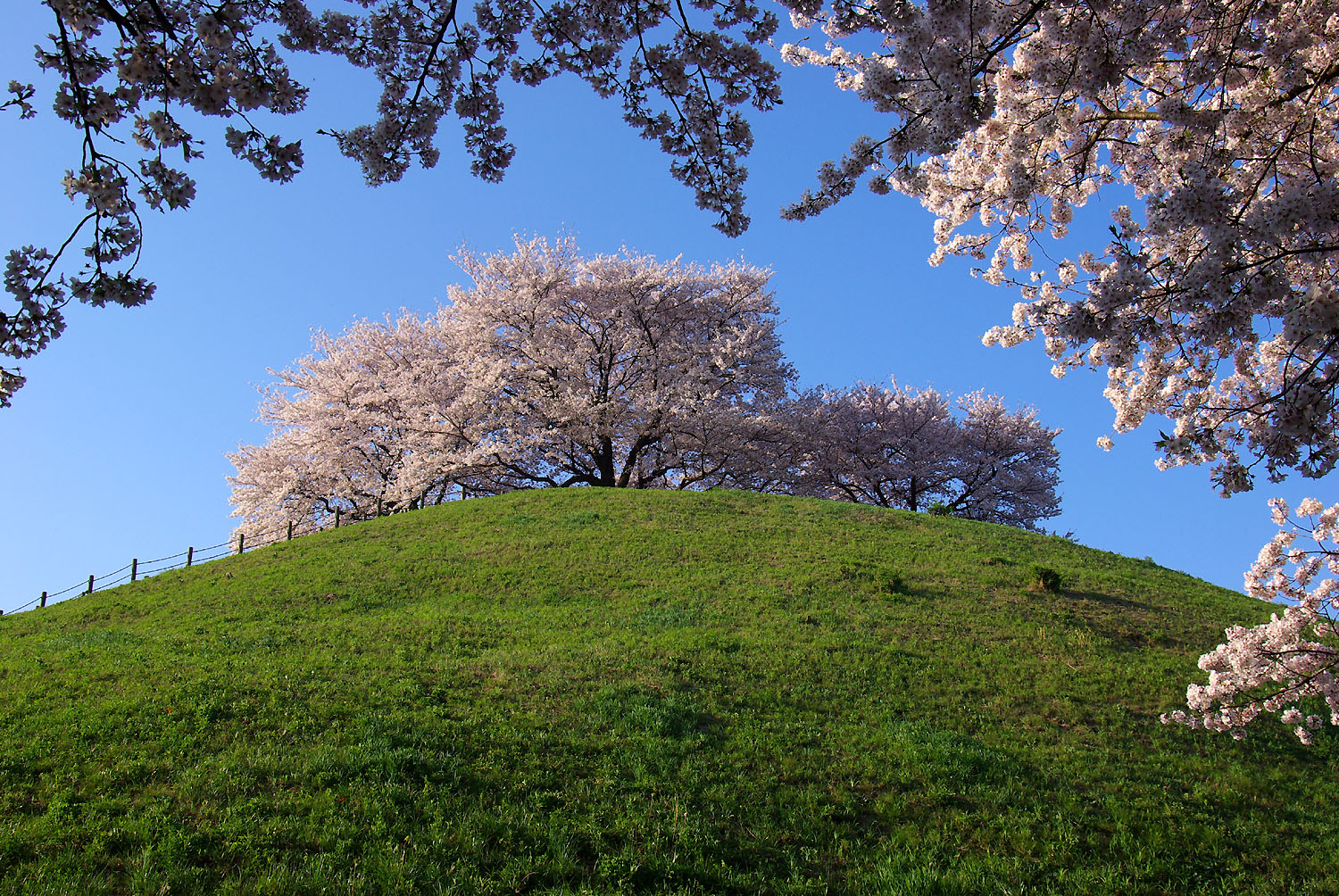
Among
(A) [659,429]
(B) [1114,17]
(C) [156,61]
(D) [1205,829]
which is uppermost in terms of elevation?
(A) [659,429]

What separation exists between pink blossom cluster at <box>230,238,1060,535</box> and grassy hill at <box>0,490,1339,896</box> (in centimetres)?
1273

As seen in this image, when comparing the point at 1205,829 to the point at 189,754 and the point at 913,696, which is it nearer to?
the point at 913,696

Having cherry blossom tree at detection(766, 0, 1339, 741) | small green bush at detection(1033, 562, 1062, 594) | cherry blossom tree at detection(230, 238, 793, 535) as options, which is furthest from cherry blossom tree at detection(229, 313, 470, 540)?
cherry blossom tree at detection(766, 0, 1339, 741)

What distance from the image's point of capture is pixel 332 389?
3469cm

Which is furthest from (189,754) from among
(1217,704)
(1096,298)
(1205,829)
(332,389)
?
(332,389)

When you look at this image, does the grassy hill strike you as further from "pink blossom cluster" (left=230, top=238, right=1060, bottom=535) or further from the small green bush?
"pink blossom cluster" (left=230, top=238, right=1060, bottom=535)

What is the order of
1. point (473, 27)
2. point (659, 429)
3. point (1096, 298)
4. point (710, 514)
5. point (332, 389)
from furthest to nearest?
point (332, 389)
point (659, 429)
point (710, 514)
point (473, 27)
point (1096, 298)

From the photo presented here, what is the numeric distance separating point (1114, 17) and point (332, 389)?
34.6 m

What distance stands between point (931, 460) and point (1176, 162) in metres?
31.9

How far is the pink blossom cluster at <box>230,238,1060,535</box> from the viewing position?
29828 millimetres

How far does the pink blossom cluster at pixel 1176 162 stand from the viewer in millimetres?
5637

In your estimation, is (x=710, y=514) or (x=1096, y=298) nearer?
(x=1096, y=298)

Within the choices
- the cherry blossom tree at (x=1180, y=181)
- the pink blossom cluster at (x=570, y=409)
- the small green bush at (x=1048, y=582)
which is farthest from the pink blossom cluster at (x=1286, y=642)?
the pink blossom cluster at (x=570, y=409)

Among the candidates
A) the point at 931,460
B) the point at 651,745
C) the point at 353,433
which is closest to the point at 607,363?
the point at 353,433
